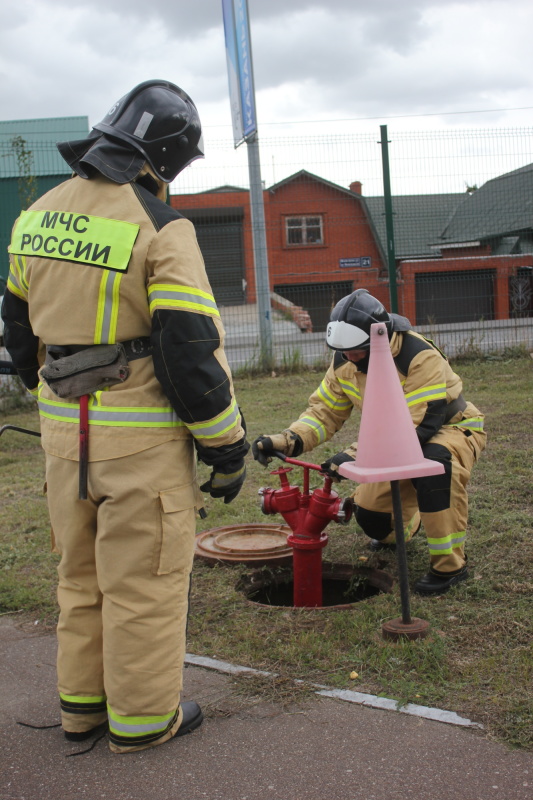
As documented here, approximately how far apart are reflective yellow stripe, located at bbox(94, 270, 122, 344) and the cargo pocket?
1.72 ft

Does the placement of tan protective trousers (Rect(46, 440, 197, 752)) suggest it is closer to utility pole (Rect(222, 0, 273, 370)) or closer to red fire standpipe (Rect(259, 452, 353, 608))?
red fire standpipe (Rect(259, 452, 353, 608))

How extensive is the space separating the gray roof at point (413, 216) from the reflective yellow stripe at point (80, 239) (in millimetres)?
9851

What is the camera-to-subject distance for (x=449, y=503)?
387 cm

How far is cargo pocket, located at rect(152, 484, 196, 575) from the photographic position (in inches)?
98.6

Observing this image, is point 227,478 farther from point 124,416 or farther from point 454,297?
point 454,297

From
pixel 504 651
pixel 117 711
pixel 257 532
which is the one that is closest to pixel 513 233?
pixel 257 532

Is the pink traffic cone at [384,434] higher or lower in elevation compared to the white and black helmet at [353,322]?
lower

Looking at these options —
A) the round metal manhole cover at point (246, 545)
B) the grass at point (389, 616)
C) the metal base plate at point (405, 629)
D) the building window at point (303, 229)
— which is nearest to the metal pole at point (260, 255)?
the building window at point (303, 229)

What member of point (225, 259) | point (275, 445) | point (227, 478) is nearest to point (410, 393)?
point (275, 445)

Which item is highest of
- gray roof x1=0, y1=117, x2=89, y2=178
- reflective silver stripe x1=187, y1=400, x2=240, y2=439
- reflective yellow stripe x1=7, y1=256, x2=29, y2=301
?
gray roof x1=0, y1=117, x2=89, y2=178

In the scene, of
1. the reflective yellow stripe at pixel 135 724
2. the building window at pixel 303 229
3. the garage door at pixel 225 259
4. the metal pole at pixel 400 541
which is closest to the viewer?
the reflective yellow stripe at pixel 135 724

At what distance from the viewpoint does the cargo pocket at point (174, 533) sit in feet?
8.21

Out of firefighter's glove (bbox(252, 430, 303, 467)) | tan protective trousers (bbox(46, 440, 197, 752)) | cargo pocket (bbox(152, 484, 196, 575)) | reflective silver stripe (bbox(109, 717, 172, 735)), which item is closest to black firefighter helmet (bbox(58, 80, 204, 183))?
tan protective trousers (bbox(46, 440, 197, 752))

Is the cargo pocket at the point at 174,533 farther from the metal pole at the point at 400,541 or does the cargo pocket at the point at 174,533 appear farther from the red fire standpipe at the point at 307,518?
the red fire standpipe at the point at 307,518
